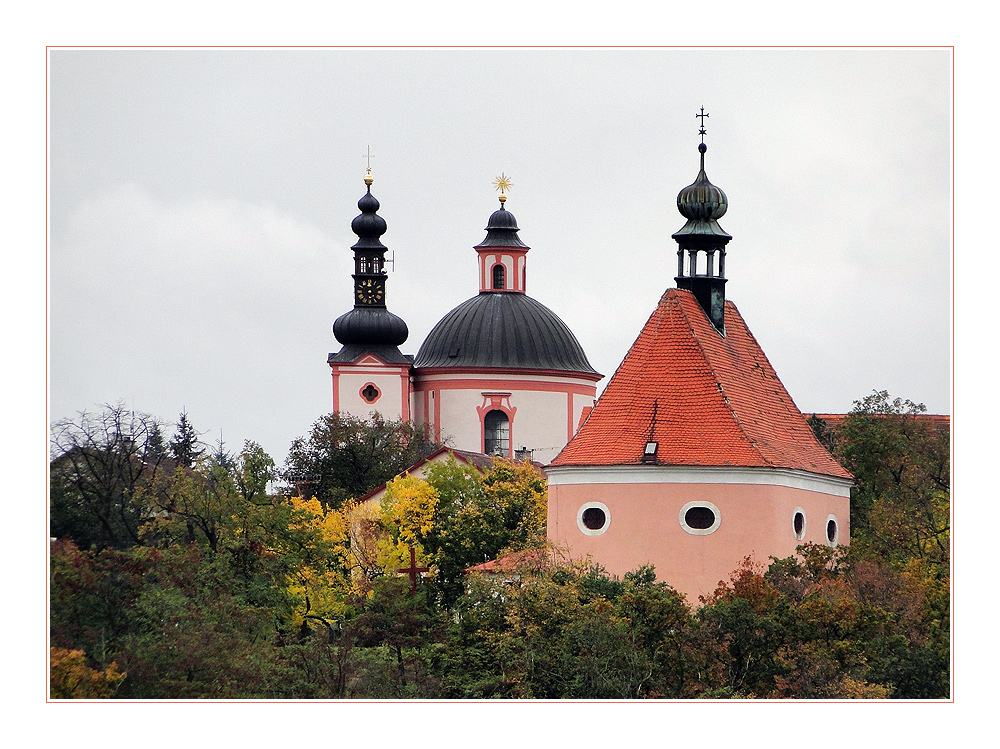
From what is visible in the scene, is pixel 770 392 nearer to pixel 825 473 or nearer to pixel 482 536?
pixel 825 473

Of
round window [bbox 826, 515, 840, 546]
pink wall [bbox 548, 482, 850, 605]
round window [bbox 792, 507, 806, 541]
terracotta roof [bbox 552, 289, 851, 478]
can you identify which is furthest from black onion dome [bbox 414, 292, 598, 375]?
pink wall [bbox 548, 482, 850, 605]

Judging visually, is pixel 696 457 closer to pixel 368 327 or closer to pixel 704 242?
pixel 704 242

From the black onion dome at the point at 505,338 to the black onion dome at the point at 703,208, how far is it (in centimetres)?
3908

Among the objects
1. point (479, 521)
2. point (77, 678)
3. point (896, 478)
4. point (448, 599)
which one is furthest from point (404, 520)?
point (77, 678)

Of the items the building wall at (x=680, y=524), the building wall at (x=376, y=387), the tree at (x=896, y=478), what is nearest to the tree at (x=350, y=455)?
the building wall at (x=376, y=387)

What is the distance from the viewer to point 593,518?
48.7 m

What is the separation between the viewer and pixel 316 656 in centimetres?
4800

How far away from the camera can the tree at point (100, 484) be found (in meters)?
56.2

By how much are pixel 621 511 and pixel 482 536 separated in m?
9.04

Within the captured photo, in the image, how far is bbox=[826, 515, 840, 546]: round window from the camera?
51.4 metres

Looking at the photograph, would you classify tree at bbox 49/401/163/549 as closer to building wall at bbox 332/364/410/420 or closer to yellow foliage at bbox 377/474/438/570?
yellow foliage at bbox 377/474/438/570

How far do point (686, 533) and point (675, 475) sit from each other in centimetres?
129

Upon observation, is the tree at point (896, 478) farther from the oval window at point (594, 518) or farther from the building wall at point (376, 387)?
the building wall at point (376, 387)

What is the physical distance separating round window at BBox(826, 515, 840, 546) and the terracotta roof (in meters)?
1.12
